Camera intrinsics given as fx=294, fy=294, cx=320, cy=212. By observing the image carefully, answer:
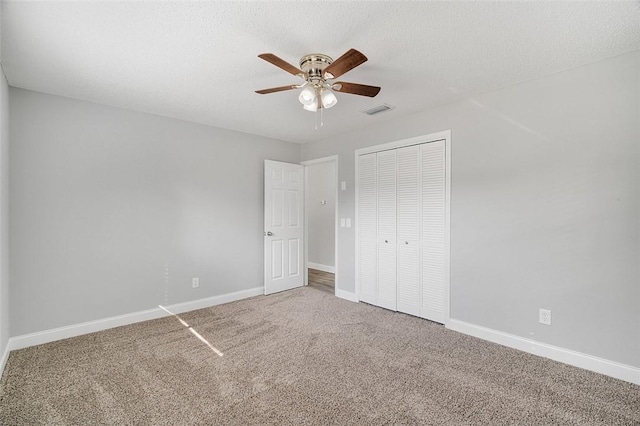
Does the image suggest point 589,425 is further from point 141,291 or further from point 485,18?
point 141,291

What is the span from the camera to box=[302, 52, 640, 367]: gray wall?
2.24 m

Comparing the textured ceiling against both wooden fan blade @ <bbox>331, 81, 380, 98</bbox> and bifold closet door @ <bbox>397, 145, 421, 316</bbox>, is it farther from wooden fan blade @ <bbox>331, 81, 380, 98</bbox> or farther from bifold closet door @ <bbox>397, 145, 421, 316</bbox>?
bifold closet door @ <bbox>397, 145, 421, 316</bbox>

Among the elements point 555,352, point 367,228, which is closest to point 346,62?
point 367,228

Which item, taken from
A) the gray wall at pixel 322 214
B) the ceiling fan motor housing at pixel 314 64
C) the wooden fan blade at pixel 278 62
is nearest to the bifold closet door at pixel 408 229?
the ceiling fan motor housing at pixel 314 64

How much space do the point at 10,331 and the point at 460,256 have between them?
174 inches

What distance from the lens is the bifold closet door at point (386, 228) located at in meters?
3.79

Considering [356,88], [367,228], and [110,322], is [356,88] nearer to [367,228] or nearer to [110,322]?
[367,228]

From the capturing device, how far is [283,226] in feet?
15.6

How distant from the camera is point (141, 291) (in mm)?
3443

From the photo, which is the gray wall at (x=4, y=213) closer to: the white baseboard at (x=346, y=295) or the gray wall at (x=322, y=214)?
the white baseboard at (x=346, y=295)

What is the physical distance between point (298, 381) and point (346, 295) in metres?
2.20

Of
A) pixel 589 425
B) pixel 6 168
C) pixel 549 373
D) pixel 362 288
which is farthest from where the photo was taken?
pixel 362 288

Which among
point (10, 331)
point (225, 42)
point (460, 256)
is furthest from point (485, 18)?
point (10, 331)

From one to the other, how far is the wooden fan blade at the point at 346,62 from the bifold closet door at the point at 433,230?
184 cm
